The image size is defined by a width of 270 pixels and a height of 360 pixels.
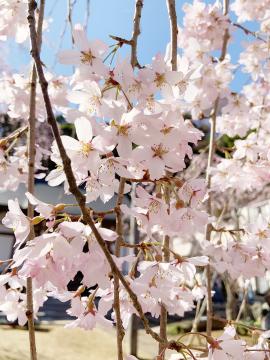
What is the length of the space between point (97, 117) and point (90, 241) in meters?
0.25

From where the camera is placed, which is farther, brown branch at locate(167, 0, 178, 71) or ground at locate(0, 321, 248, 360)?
ground at locate(0, 321, 248, 360)

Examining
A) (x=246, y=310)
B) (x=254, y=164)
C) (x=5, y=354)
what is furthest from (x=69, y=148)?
(x=246, y=310)

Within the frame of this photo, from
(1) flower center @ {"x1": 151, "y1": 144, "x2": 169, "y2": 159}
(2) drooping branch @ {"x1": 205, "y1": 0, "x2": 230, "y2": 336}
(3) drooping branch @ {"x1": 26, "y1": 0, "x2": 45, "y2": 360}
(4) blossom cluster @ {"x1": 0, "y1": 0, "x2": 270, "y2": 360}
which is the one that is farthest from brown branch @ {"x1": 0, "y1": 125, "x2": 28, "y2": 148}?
(2) drooping branch @ {"x1": 205, "y1": 0, "x2": 230, "y2": 336}

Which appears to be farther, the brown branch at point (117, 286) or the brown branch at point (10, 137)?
the brown branch at point (10, 137)

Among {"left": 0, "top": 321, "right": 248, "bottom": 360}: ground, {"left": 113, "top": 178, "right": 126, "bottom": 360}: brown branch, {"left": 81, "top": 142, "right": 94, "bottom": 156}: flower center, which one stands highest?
{"left": 81, "top": 142, "right": 94, "bottom": 156}: flower center

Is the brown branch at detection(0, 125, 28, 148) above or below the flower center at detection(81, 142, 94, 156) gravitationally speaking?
above

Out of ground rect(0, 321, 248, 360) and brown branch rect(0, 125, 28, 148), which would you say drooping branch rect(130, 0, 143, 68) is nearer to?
brown branch rect(0, 125, 28, 148)

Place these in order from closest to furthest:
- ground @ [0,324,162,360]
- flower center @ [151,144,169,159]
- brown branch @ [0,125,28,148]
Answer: flower center @ [151,144,169,159] < brown branch @ [0,125,28,148] < ground @ [0,324,162,360]

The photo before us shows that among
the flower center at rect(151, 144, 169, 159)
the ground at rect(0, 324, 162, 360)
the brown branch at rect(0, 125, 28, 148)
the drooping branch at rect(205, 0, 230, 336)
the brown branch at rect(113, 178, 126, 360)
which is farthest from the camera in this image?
the ground at rect(0, 324, 162, 360)

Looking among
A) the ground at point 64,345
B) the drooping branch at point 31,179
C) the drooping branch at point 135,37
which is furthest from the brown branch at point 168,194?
the ground at point 64,345

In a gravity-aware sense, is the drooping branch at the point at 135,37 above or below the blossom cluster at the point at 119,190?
above

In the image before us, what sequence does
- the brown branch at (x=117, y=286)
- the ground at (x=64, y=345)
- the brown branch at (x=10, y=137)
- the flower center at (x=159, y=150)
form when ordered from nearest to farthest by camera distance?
the brown branch at (x=117, y=286) < the flower center at (x=159, y=150) < the brown branch at (x=10, y=137) < the ground at (x=64, y=345)

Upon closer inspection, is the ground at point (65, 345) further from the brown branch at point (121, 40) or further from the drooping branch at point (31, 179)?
the brown branch at point (121, 40)

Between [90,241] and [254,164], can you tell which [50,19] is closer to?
[254,164]
